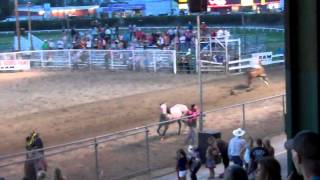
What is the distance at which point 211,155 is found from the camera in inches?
547

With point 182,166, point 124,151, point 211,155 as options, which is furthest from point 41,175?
point 124,151

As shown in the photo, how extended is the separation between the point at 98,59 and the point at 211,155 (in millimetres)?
24724

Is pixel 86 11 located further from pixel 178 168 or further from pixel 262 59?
pixel 178 168

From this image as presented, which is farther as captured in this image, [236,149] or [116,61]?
[116,61]

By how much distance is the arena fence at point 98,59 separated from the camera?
35656 mm

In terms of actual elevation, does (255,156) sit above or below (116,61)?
below

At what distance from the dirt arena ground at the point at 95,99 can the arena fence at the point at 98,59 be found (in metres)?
1.22

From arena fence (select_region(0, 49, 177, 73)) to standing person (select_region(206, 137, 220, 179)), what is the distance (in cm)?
2054

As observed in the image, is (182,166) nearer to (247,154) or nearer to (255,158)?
(247,154)

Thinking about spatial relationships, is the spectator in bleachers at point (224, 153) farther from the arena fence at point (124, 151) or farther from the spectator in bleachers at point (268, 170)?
the spectator in bleachers at point (268, 170)

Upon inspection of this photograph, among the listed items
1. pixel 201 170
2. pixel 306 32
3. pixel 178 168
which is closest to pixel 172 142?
pixel 201 170

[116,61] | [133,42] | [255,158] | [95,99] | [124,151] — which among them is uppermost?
[133,42]

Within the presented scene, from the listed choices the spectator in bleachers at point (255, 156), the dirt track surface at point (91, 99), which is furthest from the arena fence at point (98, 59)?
the spectator in bleachers at point (255, 156)

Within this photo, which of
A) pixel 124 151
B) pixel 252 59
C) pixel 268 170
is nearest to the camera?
pixel 268 170
